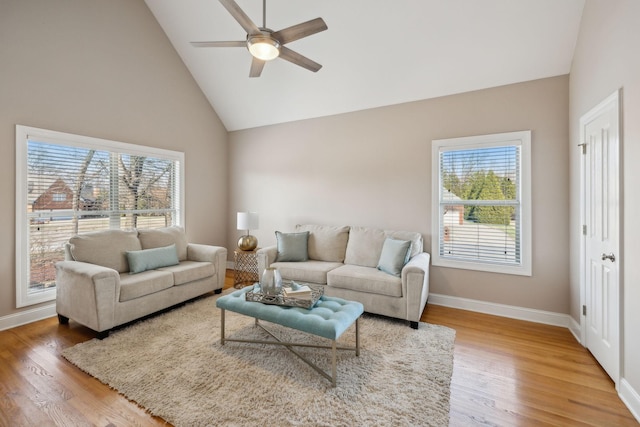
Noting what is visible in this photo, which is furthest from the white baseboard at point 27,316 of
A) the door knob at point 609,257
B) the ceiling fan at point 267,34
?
the door knob at point 609,257

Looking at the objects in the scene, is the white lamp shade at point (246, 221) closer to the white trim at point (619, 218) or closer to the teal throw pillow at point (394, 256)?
the teal throw pillow at point (394, 256)

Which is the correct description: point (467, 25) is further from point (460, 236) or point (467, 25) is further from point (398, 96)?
point (460, 236)

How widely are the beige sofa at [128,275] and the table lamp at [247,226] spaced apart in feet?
1.45

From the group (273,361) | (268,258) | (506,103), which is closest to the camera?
(273,361)

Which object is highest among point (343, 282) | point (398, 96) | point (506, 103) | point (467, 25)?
point (467, 25)

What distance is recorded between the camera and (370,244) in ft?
12.5

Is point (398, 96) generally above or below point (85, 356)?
above

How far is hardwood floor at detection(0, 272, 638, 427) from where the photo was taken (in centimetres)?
179

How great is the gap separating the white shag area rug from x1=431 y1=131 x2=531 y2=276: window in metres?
1.15

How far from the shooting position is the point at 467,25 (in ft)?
9.76

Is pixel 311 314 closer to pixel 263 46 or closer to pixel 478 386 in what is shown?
pixel 478 386

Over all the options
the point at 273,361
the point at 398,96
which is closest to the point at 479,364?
the point at 273,361

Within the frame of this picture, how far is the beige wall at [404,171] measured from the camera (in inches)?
124

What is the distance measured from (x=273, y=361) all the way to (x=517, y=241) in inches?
118
